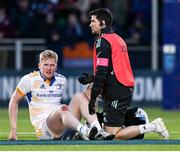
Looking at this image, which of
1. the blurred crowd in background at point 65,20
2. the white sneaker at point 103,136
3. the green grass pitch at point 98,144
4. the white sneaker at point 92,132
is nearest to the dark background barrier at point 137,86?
the blurred crowd in background at point 65,20

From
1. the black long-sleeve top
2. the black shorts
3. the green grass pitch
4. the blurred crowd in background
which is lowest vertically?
the green grass pitch

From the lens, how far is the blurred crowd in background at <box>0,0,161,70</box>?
24.2 m

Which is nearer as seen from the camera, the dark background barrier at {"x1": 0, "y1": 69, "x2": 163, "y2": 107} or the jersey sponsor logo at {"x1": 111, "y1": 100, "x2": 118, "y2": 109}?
the jersey sponsor logo at {"x1": 111, "y1": 100, "x2": 118, "y2": 109}

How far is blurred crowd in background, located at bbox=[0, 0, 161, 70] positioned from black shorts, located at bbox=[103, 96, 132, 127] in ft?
33.3

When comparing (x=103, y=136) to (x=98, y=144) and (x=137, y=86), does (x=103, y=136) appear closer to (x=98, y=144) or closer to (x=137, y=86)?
(x=98, y=144)

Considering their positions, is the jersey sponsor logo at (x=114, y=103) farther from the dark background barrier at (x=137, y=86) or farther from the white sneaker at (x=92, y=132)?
the dark background barrier at (x=137, y=86)

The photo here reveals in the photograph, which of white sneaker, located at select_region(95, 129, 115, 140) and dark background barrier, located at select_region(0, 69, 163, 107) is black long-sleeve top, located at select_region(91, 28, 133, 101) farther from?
dark background barrier, located at select_region(0, 69, 163, 107)

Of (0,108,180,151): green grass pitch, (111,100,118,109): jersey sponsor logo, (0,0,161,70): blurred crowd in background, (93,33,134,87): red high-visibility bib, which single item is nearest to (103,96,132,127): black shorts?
(111,100,118,109): jersey sponsor logo

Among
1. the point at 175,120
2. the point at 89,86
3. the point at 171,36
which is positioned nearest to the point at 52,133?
the point at 89,86

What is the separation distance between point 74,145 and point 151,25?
12.7m

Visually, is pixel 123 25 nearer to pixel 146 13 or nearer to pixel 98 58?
pixel 146 13

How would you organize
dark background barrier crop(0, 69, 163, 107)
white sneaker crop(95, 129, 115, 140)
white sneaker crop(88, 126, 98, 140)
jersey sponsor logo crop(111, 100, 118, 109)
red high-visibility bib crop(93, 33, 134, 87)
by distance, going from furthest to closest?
dark background barrier crop(0, 69, 163, 107) < jersey sponsor logo crop(111, 100, 118, 109) < red high-visibility bib crop(93, 33, 134, 87) < white sneaker crop(95, 129, 115, 140) < white sneaker crop(88, 126, 98, 140)


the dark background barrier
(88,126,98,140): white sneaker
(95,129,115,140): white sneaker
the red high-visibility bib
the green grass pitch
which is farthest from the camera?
the dark background barrier

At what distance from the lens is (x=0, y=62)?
931 inches
